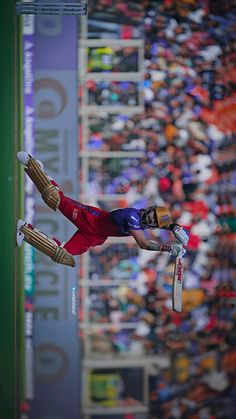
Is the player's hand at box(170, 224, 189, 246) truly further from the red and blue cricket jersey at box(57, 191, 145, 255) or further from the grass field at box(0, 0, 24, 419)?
the grass field at box(0, 0, 24, 419)

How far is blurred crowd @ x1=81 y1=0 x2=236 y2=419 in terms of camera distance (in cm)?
604

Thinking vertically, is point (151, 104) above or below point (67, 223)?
above

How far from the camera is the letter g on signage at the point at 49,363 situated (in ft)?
18.2

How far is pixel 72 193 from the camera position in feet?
18.1

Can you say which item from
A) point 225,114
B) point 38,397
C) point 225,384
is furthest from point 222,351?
point 225,114

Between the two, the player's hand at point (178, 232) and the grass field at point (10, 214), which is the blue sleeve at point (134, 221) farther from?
the grass field at point (10, 214)

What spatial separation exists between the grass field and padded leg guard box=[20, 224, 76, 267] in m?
0.80

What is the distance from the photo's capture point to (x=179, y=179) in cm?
629

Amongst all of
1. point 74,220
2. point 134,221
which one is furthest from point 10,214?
point 134,221

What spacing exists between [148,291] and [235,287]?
2.90 ft

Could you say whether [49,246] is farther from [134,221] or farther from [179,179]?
[179,179]

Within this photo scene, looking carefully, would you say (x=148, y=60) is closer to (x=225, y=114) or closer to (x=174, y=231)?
(x=225, y=114)

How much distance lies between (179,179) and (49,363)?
7.30 ft

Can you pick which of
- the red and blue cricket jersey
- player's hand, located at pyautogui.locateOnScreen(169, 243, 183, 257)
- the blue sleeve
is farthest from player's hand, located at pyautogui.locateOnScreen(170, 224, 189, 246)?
the red and blue cricket jersey
